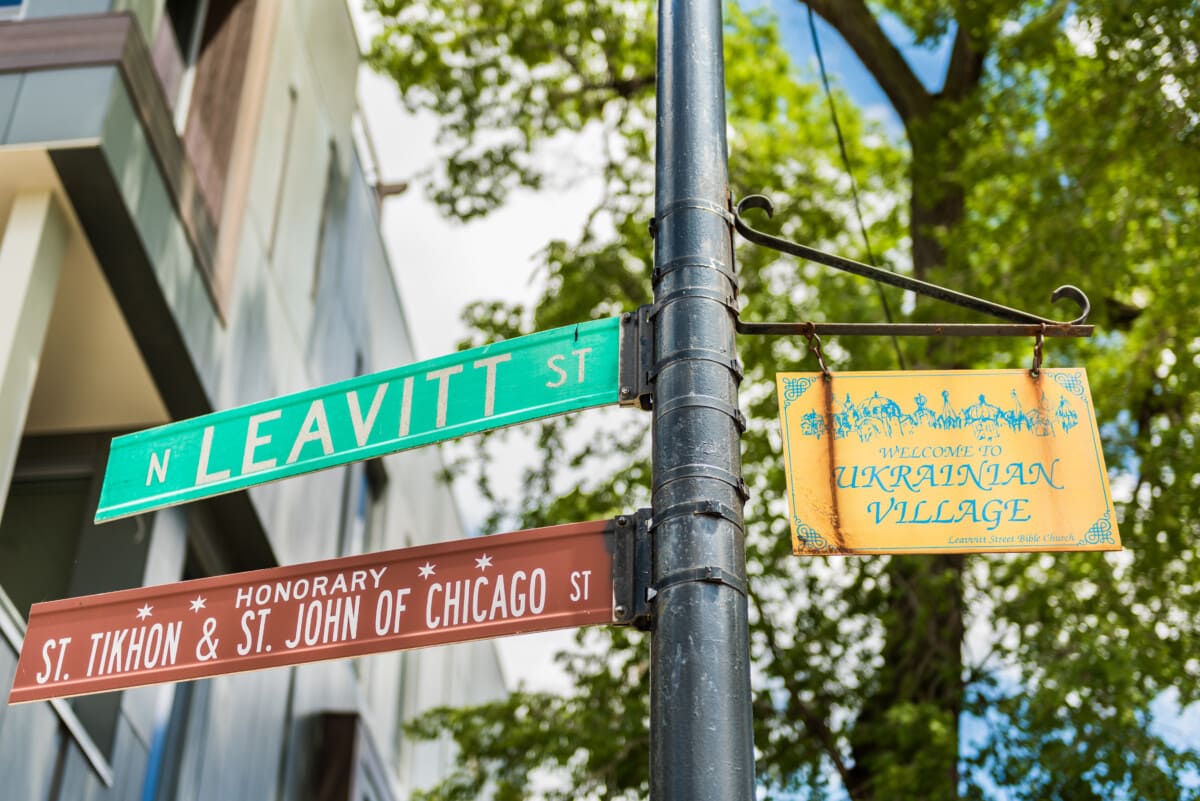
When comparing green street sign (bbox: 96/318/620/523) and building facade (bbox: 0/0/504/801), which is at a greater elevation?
building facade (bbox: 0/0/504/801)

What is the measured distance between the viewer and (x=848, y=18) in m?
13.4

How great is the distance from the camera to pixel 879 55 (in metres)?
13.4

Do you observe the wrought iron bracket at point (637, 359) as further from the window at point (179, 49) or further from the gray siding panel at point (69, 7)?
the window at point (179, 49)

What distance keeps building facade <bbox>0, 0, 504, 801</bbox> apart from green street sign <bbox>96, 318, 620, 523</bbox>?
3.19 m

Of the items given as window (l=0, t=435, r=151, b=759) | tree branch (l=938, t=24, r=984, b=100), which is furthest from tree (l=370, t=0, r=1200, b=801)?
window (l=0, t=435, r=151, b=759)

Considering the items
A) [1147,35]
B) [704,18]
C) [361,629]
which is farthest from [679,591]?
[1147,35]

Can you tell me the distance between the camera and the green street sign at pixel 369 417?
3.96m

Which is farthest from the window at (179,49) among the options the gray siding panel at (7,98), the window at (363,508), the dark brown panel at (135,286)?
the window at (363,508)

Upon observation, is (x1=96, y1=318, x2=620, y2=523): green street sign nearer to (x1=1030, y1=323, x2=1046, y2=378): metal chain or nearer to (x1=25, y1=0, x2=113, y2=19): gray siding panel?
(x1=1030, y1=323, x2=1046, y2=378): metal chain

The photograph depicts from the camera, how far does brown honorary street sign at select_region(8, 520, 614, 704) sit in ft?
12.1

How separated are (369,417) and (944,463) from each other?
5.75ft

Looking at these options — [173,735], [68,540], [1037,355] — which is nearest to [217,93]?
[68,540]

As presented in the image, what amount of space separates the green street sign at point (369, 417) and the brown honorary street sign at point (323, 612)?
0.33 meters

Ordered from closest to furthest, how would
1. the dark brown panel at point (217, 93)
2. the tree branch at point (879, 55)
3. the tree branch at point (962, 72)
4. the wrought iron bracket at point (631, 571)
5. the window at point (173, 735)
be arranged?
the wrought iron bracket at point (631, 571) → the window at point (173, 735) → the dark brown panel at point (217, 93) → the tree branch at point (962, 72) → the tree branch at point (879, 55)
